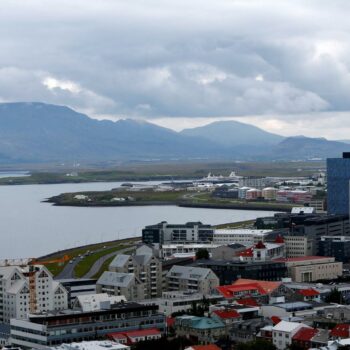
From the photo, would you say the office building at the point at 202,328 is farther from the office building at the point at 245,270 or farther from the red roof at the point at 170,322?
the office building at the point at 245,270

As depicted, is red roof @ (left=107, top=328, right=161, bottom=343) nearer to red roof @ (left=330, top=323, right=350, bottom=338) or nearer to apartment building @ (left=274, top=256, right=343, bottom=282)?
red roof @ (left=330, top=323, right=350, bottom=338)

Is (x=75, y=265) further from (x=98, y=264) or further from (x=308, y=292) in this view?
(x=308, y=292)

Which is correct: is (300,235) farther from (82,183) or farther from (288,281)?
(82,183)

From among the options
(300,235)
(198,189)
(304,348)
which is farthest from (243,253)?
(198,189)

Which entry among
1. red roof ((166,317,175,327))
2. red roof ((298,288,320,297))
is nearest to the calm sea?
red roof ((298,288,320,297))

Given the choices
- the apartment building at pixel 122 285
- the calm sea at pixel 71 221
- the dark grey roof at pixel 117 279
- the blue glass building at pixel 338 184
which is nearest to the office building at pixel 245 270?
the apartment building at pixel 122 285

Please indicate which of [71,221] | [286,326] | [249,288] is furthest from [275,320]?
[71,221]
